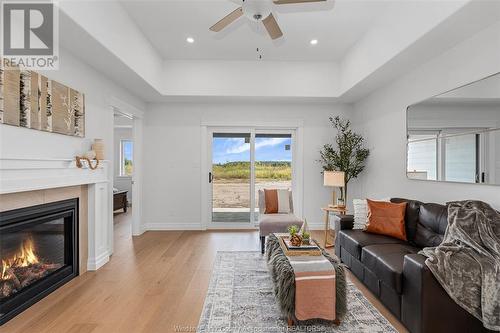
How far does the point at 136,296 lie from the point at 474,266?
9.43 ft

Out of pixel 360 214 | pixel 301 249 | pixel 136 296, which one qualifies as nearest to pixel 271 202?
pixel 360 214

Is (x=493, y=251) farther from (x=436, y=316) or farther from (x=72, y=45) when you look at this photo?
(x=72, y=45)

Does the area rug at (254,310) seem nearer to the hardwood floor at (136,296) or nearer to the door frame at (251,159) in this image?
the hardwood floor at (136,296)

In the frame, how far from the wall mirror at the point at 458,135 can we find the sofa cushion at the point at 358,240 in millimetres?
940

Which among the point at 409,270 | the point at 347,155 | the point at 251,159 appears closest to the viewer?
the point at 409,270

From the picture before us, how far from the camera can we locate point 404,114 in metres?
3.67

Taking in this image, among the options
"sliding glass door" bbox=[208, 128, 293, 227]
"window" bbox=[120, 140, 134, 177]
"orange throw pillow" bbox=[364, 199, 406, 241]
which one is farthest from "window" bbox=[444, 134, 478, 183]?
"window" bbox=[120, 140, 134, 177]

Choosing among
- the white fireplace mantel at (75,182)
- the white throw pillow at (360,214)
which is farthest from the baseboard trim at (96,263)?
the white throw pillow at (360,214)

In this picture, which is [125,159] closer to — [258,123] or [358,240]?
[258,123]

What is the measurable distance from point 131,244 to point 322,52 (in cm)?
451

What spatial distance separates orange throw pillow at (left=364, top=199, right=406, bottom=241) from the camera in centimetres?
Answer: 299

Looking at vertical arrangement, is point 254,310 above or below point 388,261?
below

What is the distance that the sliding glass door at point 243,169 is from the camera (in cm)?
553

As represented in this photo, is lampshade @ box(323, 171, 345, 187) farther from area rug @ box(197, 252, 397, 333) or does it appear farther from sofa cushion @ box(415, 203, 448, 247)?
area rug @ box(197, 252, 397, 333)
